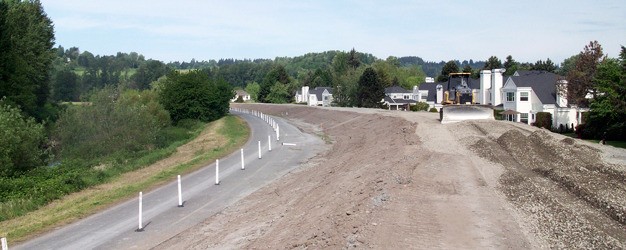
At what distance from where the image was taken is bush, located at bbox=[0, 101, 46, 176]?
30.6m

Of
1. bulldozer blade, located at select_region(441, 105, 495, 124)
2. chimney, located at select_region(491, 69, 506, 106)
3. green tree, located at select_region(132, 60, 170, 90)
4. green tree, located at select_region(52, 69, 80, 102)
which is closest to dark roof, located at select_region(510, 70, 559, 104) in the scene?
chimney, located at select_region(491, 69, 506, 106)

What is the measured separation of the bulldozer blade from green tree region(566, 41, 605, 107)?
18.7 meters

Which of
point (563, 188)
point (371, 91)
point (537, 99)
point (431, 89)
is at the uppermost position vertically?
point (431, 89)

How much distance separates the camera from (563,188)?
1908cm

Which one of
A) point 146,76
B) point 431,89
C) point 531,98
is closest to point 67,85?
point 146,76

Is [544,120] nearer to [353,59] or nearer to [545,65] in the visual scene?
[545,65]

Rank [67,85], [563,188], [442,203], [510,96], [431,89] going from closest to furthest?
[442,203] < [563,188] < [510,96] < [431,89] < [67,85]

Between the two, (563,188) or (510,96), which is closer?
(563,188)

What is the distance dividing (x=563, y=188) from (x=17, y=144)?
2686cm

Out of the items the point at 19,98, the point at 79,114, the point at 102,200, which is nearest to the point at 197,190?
the point at 102,200

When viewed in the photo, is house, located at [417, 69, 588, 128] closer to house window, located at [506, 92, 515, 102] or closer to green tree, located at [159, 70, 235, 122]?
house window, located at [506, 92, 515, 102]

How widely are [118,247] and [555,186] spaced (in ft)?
42.9

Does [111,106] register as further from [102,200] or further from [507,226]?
[507,226]

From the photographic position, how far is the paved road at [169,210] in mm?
16812
